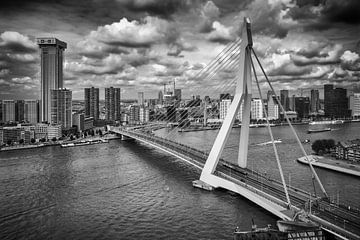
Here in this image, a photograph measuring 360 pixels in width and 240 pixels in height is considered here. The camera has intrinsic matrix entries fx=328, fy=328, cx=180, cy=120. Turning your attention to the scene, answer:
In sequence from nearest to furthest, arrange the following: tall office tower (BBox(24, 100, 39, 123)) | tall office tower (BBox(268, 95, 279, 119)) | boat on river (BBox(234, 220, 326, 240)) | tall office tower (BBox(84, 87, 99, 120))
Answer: boat on river (BBox(234, 220, 326, 240)), tall office tower (BBox(24, 100, 39, 123)), tall office tower (BBox(268, 95, 279, 119)), tall office tower (BBox(84, 87, 99, 120))

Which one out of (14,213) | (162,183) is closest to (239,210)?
(162,183)

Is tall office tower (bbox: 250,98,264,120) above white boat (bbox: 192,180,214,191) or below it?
above

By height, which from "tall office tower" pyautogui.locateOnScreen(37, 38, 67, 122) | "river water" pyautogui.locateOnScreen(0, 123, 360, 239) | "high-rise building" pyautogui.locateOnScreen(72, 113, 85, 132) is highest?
"tall office tower" pyautogui.locateOnScreen(37, 38, 67, 122)

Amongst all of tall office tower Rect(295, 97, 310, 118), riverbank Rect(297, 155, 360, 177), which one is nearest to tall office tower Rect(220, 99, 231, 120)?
tall office tower Rect(295, 97, 310, 118)

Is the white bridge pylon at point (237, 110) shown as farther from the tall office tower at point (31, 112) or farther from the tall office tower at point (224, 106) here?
the tall office tower at point (31, 112)

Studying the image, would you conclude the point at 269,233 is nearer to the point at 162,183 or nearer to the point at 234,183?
the point at 234,183

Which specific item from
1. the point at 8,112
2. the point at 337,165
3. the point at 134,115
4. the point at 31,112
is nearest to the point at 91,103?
the point at 134,115

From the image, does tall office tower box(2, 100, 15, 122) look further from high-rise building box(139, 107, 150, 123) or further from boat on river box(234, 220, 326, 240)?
boat on river box(234, 220, 326, 240)

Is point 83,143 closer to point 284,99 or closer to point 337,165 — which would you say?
point 337,165
